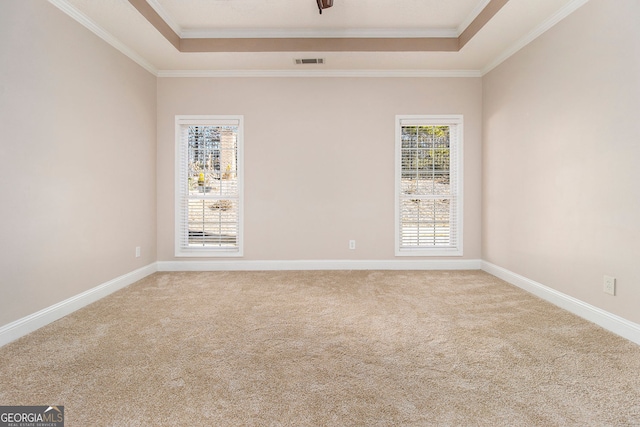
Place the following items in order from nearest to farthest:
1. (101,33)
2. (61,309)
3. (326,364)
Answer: (326,364) < (61,309) < (101,33)

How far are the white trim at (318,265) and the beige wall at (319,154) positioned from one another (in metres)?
0.08

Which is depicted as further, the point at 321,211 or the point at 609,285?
the point at 321,211

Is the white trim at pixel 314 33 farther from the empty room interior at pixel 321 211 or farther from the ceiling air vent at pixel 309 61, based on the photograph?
the ceiling air vent at pixel 309 61

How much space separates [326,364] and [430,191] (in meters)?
3.27

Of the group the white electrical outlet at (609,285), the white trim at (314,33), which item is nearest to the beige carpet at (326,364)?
the white electrical outlet at (609,285)

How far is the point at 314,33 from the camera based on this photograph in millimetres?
3723

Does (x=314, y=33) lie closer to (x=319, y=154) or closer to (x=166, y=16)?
(x=319, y=154)

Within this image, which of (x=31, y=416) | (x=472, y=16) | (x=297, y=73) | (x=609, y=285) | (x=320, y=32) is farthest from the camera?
(x=297, y=73)

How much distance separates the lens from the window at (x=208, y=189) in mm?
4406

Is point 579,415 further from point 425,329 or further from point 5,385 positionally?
point 5,385

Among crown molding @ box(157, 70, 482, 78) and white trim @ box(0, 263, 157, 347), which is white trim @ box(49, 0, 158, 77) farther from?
white trim @ box(0, 263, 157, 347)

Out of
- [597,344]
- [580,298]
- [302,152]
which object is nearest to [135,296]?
[302,152]

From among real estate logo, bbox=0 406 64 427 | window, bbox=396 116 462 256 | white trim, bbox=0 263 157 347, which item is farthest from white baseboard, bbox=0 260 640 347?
real estate logo, bbox=0 406 64 427

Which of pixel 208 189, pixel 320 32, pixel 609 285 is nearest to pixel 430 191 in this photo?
pixel 609 285
